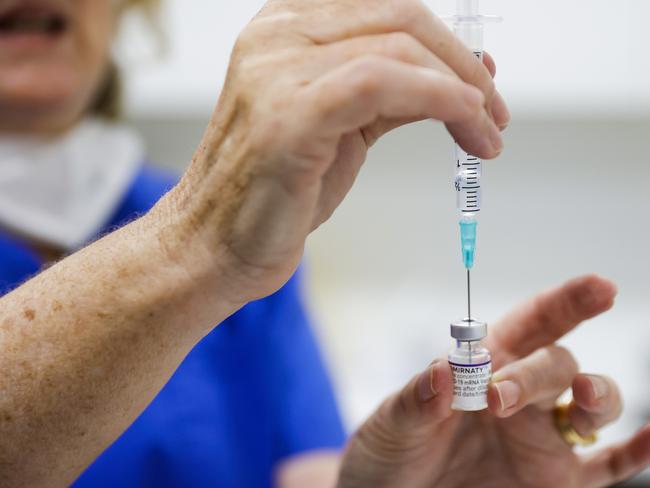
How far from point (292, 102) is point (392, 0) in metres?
0.12

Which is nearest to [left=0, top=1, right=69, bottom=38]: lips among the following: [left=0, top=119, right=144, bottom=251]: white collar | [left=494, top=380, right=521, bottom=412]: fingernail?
[left=0, top=119, right=144, bottom=251]: white collar

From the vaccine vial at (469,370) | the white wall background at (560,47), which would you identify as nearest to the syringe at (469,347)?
the vaccine vial at (469,370)

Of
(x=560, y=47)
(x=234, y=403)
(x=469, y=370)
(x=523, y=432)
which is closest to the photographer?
(x=469, y=370)

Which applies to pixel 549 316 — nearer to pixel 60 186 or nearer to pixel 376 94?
pixel 376 94

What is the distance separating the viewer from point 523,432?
31.0 inches

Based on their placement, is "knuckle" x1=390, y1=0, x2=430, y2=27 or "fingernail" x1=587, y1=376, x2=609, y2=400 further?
"fingernail" x1=587, y1=376, x2=609, y2=400

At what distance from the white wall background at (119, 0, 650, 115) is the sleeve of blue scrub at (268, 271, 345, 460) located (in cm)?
74

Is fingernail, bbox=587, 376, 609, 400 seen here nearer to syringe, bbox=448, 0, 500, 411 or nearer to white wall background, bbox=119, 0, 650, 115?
syringe, bbox=448, 0, 500, 411

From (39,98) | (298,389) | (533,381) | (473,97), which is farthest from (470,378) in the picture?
(39,98)

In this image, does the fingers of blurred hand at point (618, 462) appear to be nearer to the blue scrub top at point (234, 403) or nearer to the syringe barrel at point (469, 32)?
the syringe barrel at point (469, 32)

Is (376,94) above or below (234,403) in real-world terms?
above

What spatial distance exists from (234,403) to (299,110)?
0.86 metres

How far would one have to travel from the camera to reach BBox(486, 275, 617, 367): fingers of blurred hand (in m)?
0.76

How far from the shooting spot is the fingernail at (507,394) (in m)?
0.66
